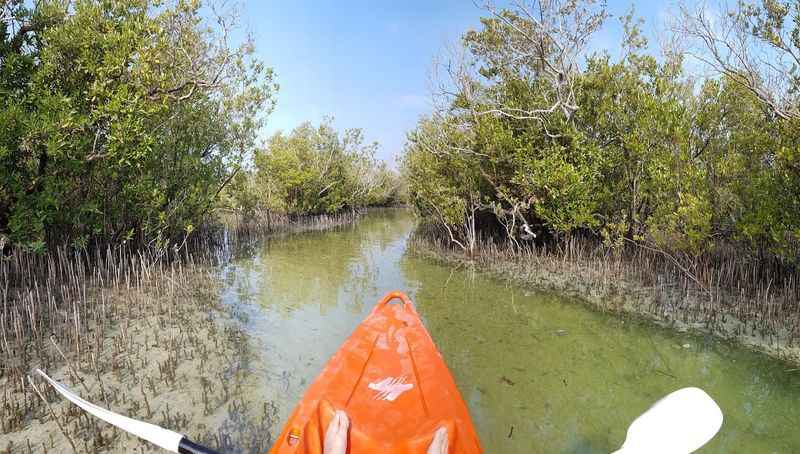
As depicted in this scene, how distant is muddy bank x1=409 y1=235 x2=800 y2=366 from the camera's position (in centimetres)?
528

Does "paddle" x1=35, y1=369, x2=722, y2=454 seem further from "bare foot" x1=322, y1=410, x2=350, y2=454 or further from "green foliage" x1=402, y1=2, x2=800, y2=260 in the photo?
"green foliage" x1=402, y1=2, x2=800, y2=260

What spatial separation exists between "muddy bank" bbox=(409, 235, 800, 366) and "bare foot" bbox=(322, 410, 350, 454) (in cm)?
541

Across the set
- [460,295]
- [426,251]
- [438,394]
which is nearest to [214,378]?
[438,394]

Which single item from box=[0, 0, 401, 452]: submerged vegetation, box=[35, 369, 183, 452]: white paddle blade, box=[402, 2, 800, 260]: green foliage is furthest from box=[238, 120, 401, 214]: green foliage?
box=[35, 369, 183, 452]: white paddle blade

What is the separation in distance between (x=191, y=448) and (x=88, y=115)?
6065 mm

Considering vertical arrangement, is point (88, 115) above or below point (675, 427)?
above


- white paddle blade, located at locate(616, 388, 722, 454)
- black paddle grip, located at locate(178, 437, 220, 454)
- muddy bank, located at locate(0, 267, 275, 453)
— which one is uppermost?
white paddle blade, located at locate(616, 388, 722, 454)

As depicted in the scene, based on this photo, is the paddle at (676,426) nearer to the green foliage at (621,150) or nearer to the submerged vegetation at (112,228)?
the submerged vegetation at (112,228)

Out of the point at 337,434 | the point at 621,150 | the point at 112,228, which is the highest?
the point at 621,150

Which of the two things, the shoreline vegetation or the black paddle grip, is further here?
the shoreline vegetation

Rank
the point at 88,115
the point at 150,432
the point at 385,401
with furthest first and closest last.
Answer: the point at 88,115
the point at 385,401
the point at 150,432

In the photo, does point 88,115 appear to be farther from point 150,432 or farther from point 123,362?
point 150,432

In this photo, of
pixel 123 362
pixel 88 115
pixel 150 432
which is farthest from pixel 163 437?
pixel 88 115

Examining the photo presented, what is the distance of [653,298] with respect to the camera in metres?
6.75
